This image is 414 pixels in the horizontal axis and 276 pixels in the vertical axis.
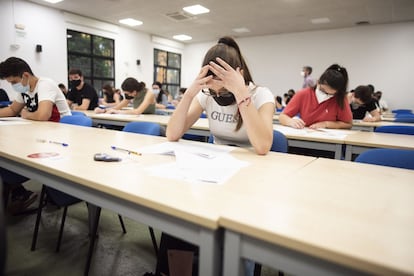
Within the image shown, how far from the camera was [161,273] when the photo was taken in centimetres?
115

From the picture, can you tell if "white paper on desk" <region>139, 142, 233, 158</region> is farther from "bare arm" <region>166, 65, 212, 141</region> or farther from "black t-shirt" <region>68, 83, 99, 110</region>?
"black t-shirt" <region>68, 83, 99, 110</region>

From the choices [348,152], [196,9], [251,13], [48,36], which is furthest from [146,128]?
[48,36]

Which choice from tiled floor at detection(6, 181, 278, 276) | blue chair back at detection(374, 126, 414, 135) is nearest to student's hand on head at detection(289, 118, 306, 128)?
blue chair back at detection(374, 126, 414, 135)

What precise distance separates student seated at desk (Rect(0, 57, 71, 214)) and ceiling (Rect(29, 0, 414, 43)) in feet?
13.6

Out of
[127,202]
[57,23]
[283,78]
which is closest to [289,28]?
[283,78]

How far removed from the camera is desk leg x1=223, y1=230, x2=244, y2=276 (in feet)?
1.97

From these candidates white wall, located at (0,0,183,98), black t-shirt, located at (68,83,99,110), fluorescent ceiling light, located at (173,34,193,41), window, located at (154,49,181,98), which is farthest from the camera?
window, located at (154,49,181,98)

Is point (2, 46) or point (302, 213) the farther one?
point (2, 46)

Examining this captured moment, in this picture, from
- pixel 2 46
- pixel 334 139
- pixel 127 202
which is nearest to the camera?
pixel 127 202

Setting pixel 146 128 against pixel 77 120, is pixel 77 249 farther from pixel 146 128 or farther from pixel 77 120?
pixel 77 120

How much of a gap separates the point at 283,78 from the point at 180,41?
4136 mm

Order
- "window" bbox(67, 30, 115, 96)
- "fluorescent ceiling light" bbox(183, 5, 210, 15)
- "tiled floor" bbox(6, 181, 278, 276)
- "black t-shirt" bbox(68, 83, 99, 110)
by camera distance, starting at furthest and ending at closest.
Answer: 1. "window" bbox(67, 30, 115, 96)
2. "fluorescent ceiling light" bbox(183, 5, 210, 15)
3. "black t-shirt" bbox(68, 83, 99, 110)
4. "tiled floor" bbox(6, 181, 278, 276)

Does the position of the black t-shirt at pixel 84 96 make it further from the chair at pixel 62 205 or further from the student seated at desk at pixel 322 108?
the student seated at desk at pixel 322 108

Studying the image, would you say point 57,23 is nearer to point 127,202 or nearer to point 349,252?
point 127,202
